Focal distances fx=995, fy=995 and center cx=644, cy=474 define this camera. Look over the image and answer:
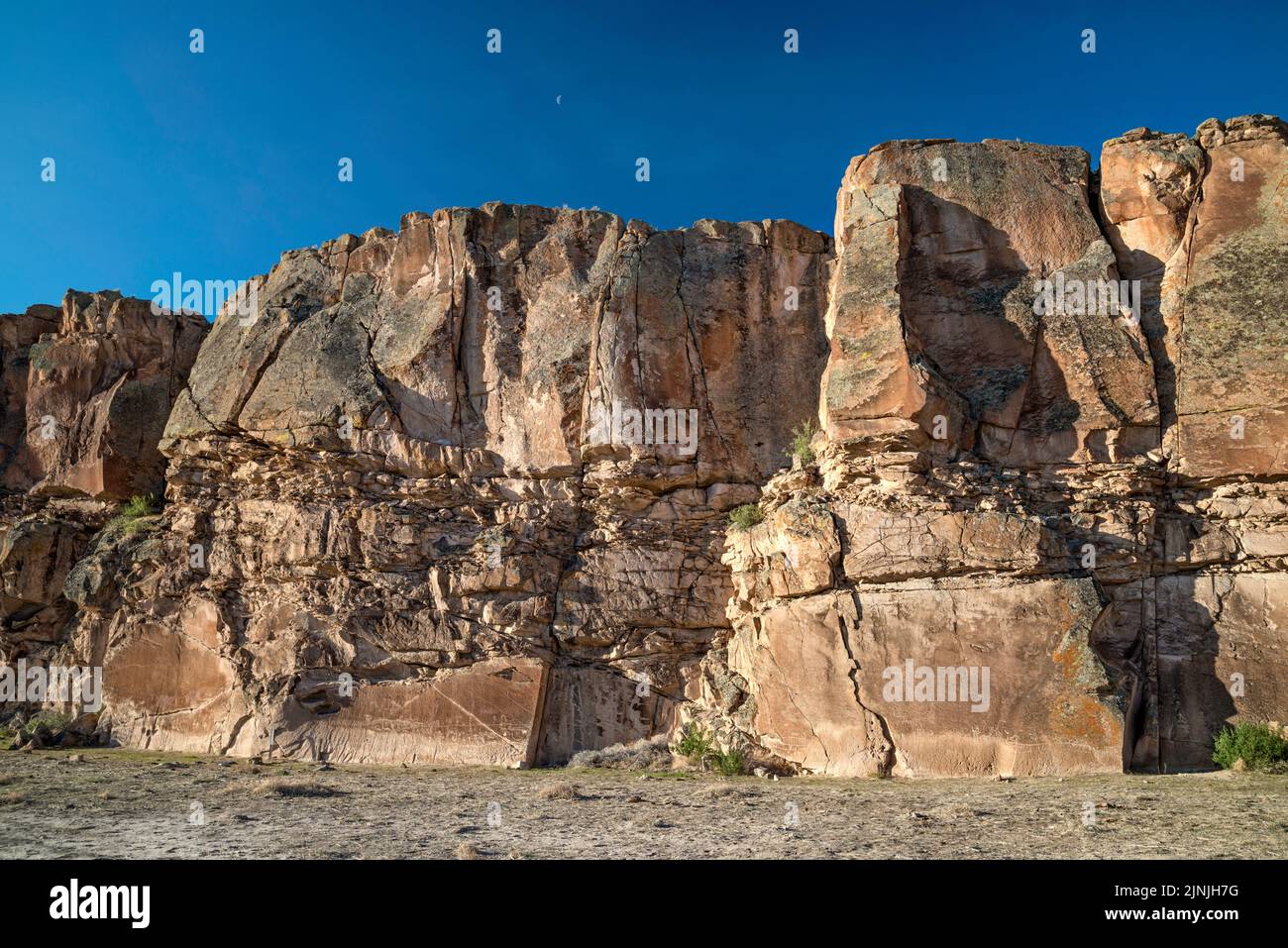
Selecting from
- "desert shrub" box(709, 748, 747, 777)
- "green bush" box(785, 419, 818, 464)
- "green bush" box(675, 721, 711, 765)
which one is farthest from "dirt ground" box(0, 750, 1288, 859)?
"green bush" box(785, 419, 818, 464)

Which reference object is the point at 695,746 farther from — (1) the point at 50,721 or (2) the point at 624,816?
(1) the point at 50,721

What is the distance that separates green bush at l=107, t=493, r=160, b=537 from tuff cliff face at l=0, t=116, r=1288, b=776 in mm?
208

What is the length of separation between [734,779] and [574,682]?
455 centimetres

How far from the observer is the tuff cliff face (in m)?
16.1

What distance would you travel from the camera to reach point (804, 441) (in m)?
19.7

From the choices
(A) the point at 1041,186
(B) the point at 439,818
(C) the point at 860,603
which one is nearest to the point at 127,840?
(B) the point at 439,818

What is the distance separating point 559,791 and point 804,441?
8.69 m

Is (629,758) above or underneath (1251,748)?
underneath

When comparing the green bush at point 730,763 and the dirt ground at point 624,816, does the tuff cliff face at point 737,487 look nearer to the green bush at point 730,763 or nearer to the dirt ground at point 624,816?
the green bush at point 730,763

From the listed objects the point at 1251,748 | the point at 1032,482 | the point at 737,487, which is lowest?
the point at 1251,748

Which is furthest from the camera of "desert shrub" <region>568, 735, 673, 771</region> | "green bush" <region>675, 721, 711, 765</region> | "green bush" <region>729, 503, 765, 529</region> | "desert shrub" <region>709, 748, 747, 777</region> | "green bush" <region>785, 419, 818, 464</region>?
"green bush" <region>729, 503, 765, 529</region>

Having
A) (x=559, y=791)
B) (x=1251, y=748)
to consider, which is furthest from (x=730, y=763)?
(x=1251, y=748)

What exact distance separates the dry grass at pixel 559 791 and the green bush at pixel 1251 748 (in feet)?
31.5

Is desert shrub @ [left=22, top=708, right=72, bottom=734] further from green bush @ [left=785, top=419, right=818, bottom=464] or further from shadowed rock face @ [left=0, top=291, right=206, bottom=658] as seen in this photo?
green bush @ [left=785, top=419, right=818, bottom=464]
